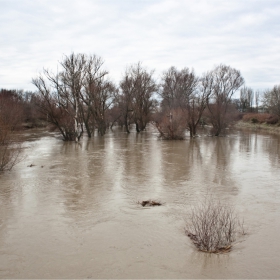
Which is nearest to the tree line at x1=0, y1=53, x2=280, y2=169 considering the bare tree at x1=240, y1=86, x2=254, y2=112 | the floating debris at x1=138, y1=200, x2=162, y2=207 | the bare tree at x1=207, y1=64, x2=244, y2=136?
the bare tree at x1=207, y1=64, x2=244, y2=136

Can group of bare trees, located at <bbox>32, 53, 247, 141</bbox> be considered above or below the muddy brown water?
above

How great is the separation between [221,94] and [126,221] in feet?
118

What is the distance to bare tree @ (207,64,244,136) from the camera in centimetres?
3693

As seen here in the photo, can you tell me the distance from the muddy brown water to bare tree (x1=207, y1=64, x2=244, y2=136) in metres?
21.9

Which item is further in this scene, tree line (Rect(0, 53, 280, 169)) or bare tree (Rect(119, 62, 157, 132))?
bare tree (Rect(119, 62, 157, 132))

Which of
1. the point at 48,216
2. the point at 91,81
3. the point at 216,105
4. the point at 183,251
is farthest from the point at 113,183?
the point at 216,105

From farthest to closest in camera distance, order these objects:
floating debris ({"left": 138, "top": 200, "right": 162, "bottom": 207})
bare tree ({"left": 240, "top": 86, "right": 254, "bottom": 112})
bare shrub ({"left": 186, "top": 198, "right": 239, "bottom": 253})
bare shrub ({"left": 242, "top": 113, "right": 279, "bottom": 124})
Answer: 1. bare tree ({"left": 240, "top": 86, "right": 254, "bottom": 112})
2. bare shrub ({"left": 242, "top": 113, "right": 279, "bottom": 124})
3. floating debris ({"left": 138, "top": 200, "right": 162, "bottom": 207})
4. bare shrub ({"left": 186, "top": 198, "right": 239, "bottom": 253})

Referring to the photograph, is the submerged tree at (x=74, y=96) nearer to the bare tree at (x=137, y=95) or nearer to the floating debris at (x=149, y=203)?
the bare tree at (x=137, y=95)

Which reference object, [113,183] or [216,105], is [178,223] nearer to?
[113,183]

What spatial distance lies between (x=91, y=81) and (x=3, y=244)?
2980cm

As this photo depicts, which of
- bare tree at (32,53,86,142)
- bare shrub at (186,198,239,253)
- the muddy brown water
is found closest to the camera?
the muddy brown water

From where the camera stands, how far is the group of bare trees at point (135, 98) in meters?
30.6

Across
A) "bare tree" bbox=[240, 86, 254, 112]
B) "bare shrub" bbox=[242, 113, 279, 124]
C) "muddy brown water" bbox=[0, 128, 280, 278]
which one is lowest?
"muddy brown water" bbox=[0, 128, 280, 278]

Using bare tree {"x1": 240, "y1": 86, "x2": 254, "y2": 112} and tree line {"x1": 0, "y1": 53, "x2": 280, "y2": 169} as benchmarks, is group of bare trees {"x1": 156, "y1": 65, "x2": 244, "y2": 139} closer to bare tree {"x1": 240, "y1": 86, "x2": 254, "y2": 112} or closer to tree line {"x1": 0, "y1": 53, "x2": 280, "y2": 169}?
tree line {"x1": 0, "y1": 53, "x2": 280, "y2": 169}
